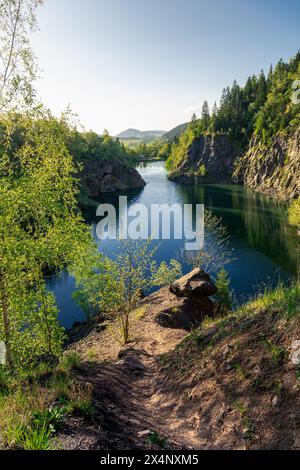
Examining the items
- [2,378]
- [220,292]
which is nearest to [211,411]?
[2,378]

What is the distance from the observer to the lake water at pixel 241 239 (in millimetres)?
44312

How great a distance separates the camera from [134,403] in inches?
388

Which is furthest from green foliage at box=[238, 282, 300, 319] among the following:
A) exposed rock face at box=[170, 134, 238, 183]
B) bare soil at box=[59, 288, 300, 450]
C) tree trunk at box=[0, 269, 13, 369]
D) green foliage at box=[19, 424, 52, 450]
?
exposed rock face at box=[170, 134, 238, 183]

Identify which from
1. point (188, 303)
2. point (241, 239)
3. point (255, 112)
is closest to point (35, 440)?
point (188, 303)

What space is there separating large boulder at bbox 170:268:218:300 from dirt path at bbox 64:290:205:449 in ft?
23.1

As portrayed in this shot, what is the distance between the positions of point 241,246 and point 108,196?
Answer: 73.3 meters

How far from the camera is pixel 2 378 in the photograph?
10.2 metres

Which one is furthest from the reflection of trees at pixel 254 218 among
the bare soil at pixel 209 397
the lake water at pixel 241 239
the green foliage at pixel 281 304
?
the bare soil at pixel 209 397

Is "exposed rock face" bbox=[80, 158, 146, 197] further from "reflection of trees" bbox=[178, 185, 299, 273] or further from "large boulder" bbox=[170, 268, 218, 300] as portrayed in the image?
Answer: "large boulder" bbox=[170, 268, 218, 300]

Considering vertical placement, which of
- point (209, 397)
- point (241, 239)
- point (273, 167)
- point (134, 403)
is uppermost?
point (273, 167)

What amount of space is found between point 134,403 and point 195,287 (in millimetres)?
16753

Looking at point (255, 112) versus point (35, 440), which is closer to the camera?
point (35, 440)

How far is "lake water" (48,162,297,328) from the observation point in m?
44.3

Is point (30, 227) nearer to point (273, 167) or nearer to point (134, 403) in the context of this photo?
point (134, 403)
